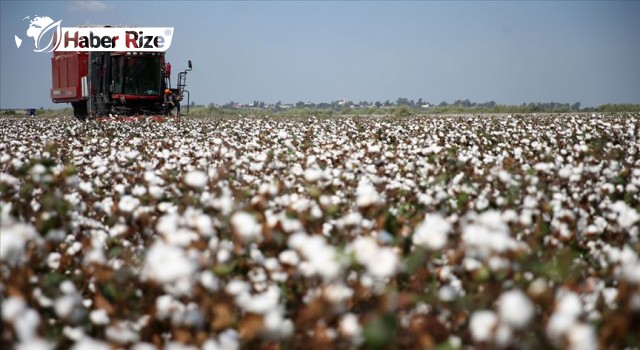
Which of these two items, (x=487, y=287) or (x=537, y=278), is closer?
(x=487, y=287)

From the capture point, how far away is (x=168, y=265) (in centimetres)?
238

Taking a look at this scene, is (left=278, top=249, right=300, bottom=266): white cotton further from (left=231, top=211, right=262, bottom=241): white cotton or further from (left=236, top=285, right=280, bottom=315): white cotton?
(left=236, top=285, right=280, bottom=315): white cotton

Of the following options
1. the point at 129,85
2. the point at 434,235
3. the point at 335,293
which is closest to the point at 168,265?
the point at 335,293

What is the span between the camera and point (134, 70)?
19406mm

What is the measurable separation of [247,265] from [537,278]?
1.50 meters

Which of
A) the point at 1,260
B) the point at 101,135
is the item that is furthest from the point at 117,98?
the point at 1,260

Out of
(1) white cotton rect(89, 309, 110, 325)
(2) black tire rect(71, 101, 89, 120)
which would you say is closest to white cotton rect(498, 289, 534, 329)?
(1) white cotton rect(89, 309, 110, 325)

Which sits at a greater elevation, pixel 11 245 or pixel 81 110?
pixel 81 110

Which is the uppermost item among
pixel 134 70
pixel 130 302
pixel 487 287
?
pixel 134 70

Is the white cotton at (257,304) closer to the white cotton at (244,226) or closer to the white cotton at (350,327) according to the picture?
the white cotton at (350,327)

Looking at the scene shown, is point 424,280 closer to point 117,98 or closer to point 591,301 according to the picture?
point 591,301

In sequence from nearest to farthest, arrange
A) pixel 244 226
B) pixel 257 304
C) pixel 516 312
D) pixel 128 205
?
pixel 516 312 < pixel 257 304 < pixel 244 226 < pixel 128 205

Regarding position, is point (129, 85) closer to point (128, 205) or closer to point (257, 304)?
point (128, 205)

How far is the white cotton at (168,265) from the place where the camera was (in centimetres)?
237
